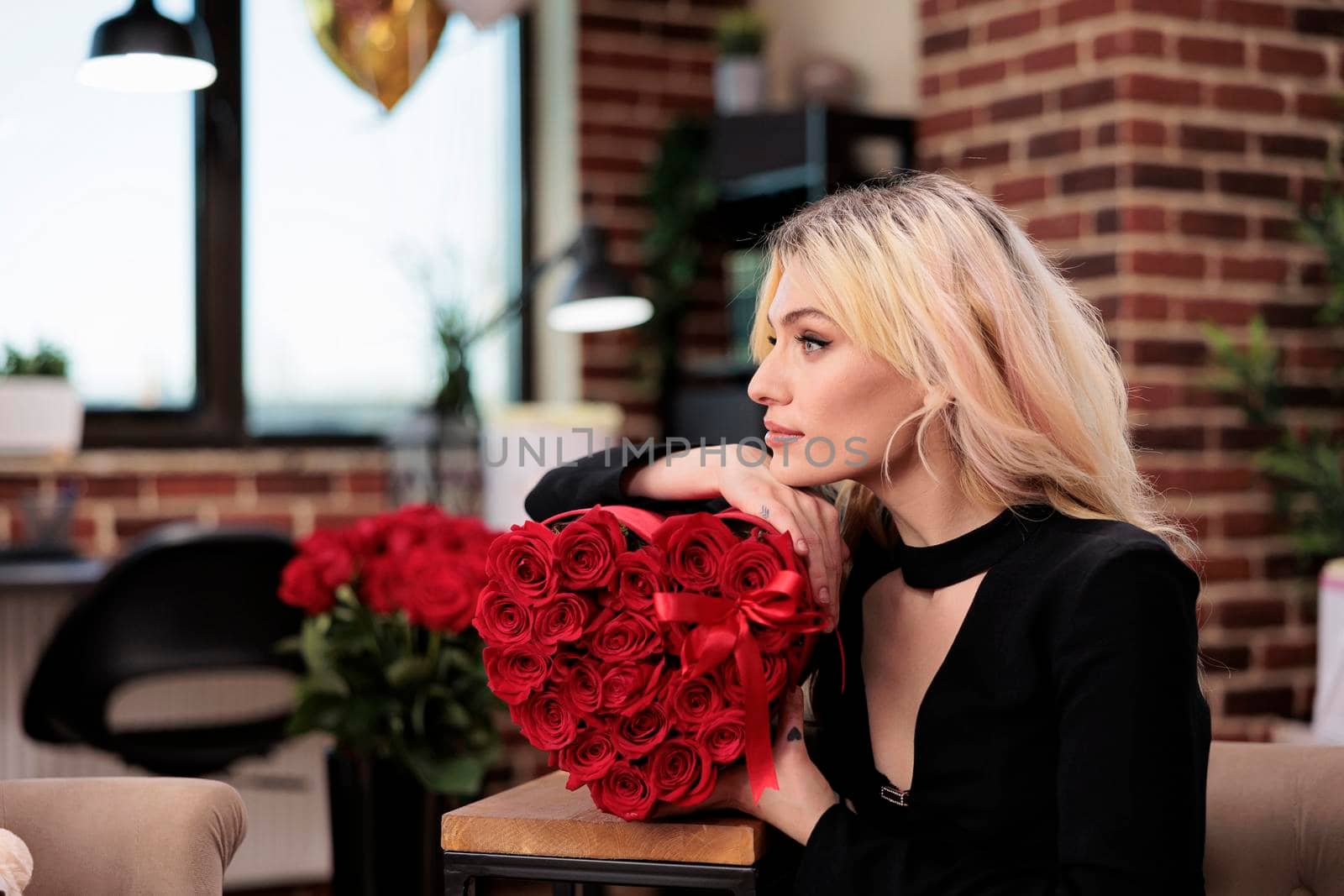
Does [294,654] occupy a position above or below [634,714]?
below

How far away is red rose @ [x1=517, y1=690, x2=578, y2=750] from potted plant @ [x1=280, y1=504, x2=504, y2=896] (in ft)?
3.60

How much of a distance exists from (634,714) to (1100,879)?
378 millimetres

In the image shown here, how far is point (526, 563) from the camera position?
120 centimetres

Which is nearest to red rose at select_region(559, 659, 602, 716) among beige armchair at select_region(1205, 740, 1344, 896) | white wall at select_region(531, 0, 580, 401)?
beige armchair at select_region(1205, 740, 1344, 896)

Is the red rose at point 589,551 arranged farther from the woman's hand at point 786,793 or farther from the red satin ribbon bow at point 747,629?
the woman's hand at point 786,793

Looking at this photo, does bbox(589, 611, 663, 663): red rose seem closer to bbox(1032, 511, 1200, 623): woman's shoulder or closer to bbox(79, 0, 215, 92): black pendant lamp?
bbox(1032, 511, 1200, 623): woman's shoulder

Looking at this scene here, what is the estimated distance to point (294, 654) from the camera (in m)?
2.99

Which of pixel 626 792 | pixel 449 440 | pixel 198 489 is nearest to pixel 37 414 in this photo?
pixel 198 489

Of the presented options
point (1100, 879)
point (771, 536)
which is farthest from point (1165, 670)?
point (771, 536)

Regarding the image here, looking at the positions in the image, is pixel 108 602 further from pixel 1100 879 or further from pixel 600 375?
pixel 1100 879

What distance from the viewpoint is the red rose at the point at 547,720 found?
46.7 inches

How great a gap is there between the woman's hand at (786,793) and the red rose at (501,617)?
182 mm

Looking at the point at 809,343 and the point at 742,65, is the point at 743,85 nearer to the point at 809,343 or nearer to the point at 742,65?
the point at 742,65

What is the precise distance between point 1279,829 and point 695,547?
759mm
